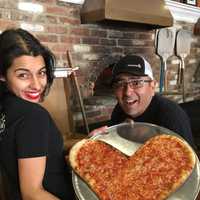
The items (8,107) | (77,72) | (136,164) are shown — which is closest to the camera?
(8,107)

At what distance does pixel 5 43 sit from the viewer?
101 cm

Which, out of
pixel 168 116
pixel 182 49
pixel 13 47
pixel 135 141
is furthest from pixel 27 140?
pixel 182 49

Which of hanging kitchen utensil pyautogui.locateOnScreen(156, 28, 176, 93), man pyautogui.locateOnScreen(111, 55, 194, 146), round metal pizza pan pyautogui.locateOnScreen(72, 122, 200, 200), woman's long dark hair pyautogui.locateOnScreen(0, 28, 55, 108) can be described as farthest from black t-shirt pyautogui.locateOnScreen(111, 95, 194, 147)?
hanging kitchen utensil pyautogui.locateOnScreen(156, 28, 176, 93)

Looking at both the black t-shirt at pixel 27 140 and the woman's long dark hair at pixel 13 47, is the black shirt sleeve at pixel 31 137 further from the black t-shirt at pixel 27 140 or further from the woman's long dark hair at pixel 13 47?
the woman's long dark hair at pixel 13 47

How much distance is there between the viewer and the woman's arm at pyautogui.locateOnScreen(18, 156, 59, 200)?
2.90 feet

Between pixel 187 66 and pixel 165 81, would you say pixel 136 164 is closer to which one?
pixel 165 81

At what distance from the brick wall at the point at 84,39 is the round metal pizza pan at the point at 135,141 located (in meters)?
1.47

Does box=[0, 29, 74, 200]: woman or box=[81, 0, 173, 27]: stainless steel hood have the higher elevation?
box=[81, 0, 173, 27]: stainless steel hood

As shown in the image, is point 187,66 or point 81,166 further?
point 187,66

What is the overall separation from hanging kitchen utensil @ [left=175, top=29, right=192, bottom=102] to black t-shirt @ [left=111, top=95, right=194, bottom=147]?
2786 millimetres

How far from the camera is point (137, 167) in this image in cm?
106

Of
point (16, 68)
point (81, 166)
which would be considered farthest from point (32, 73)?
point (81, 166)

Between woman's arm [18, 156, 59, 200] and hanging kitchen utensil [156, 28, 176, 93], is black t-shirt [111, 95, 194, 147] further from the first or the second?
hanging kitchen utensil [156, 28, 176, 93]

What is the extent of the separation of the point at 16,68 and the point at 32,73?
0.17ft
